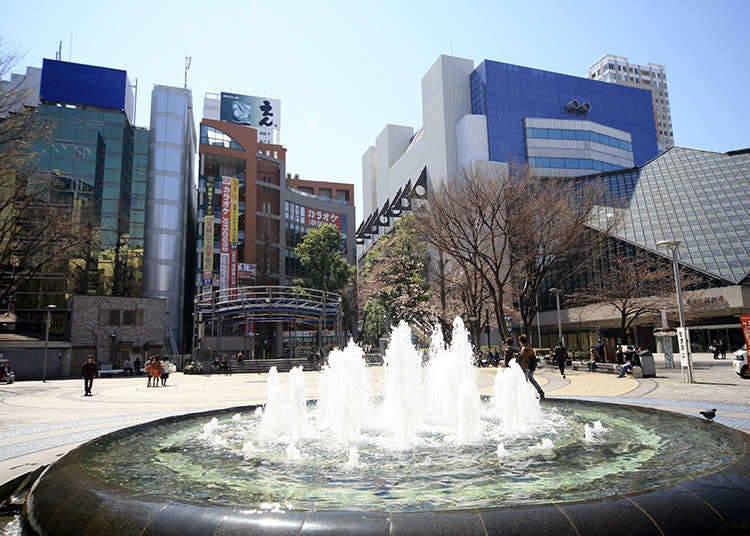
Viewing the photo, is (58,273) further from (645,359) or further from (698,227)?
(698,227)

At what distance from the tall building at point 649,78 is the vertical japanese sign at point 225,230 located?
106607 millimetres

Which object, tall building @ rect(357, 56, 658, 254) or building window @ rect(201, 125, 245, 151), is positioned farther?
tall building @ rect(357, 56, 658, 254)

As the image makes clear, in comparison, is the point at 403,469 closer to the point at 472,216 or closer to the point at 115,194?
the point at 472,216

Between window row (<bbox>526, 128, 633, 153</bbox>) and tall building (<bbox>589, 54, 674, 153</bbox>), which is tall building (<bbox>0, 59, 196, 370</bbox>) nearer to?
window row (<bbox>526, 128, 633, 153</bbox>)

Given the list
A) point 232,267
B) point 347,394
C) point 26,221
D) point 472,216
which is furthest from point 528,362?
point 232,267

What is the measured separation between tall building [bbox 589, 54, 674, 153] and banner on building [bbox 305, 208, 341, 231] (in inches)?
3556

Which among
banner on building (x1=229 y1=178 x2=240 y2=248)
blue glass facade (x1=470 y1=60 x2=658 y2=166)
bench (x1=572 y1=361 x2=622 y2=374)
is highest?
blue glass facade (x1=470 y1=60 x2=658 y2=166)

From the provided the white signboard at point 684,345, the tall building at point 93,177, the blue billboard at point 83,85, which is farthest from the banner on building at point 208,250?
the white signboard at point 684,345

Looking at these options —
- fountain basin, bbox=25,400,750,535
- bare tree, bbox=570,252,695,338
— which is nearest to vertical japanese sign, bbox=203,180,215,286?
bare tree, bbox=570,252,695,338

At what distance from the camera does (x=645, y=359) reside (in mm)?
19453

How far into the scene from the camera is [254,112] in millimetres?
77688

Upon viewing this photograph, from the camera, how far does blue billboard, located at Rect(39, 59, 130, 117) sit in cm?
4578

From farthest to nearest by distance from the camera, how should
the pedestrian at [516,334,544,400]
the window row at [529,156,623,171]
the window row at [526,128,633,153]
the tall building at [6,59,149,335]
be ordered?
the window row at [526,128,633,153] < the window row at [529,156,623,171] < the tall building at [6,59,149,335] < the pedestrian at [516,334,544,400]

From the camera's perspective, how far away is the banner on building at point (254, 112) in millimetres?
75500
